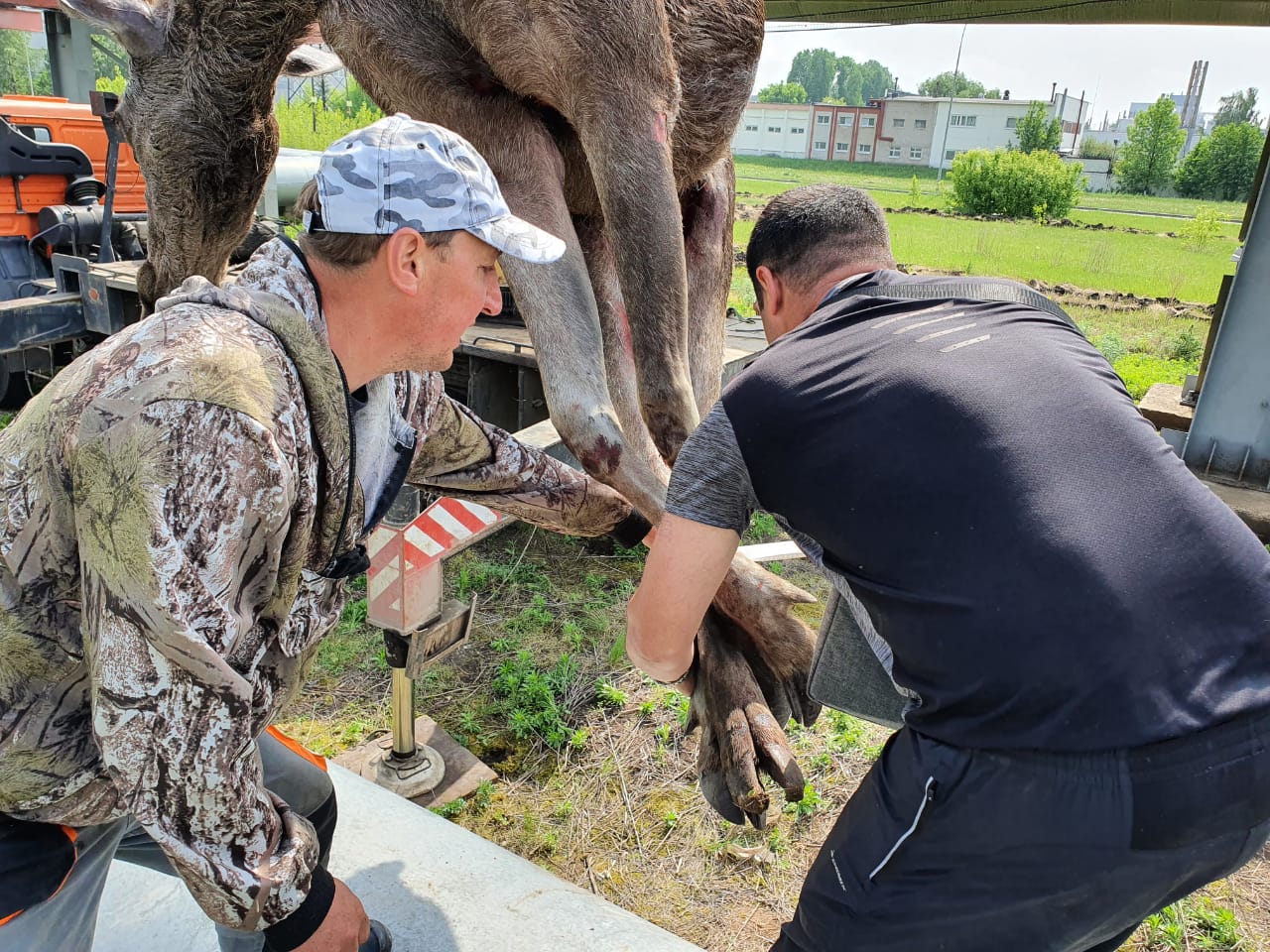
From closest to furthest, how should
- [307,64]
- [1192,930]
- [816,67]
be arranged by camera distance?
[1192,930] → [307,64] → [816,67]

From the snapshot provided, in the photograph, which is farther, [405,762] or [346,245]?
[405,762]

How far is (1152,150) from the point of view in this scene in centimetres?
5097

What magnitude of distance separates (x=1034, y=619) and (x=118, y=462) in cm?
144

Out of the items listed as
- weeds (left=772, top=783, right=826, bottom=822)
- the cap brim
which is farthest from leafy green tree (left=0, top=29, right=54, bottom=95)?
the cap brim

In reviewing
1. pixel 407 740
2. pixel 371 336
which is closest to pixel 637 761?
pixel 407 740

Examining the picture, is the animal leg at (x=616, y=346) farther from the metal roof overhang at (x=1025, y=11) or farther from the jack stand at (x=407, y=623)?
the metal roof overhang at (x=1025, y=11)

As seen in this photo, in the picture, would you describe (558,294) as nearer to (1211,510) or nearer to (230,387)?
(230,387)

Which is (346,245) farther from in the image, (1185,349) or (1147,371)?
(1185,349)

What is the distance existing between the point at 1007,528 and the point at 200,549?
4.19 ft

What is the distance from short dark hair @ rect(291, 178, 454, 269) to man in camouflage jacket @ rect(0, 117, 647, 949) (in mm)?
23

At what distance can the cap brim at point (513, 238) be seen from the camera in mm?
1617

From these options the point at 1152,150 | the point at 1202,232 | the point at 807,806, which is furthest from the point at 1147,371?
the point at 1152,150

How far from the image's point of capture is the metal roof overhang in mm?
8828

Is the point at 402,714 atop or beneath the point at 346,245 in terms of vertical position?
beneath
